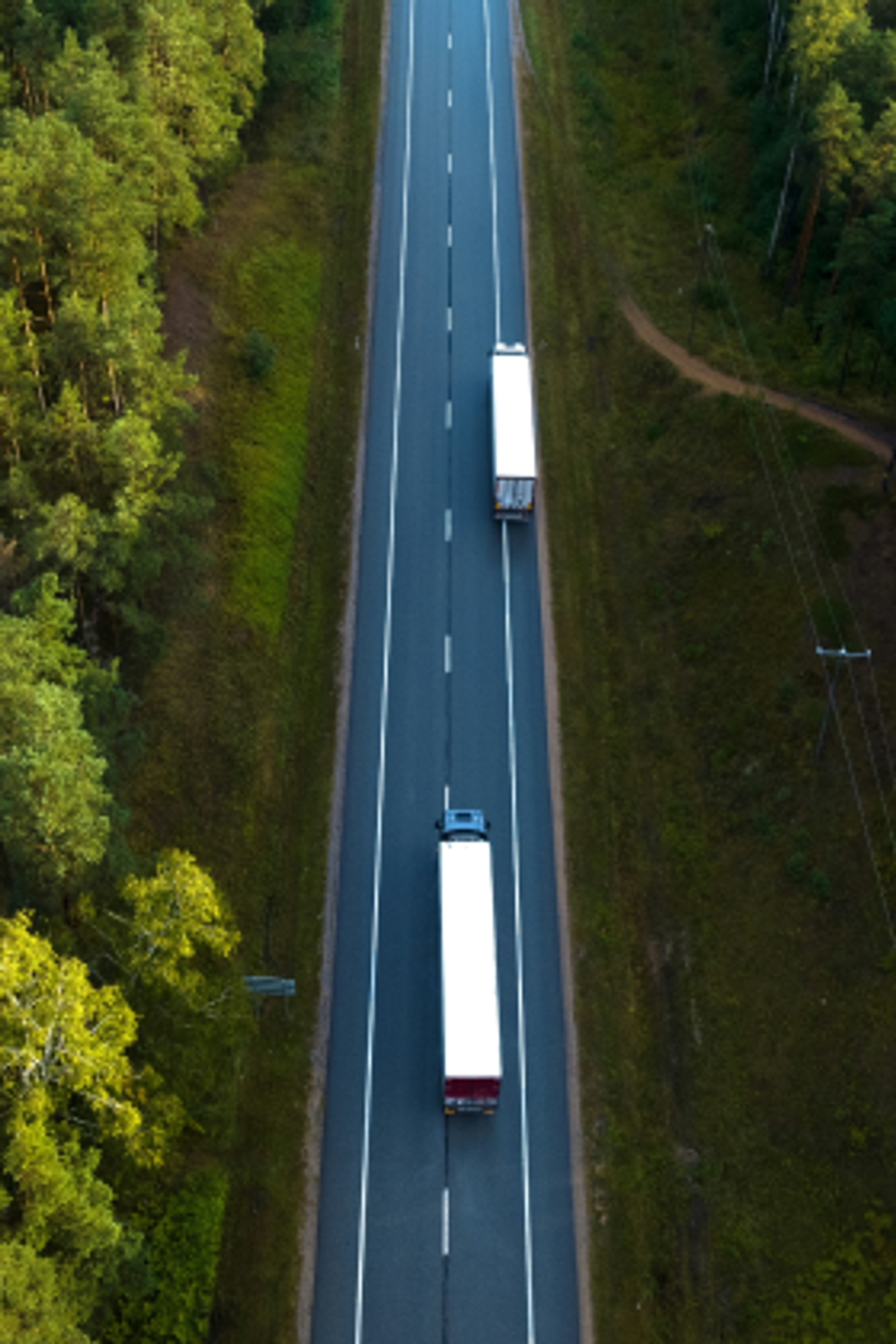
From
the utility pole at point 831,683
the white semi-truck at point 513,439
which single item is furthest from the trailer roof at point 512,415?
the utility pole at point 831,683

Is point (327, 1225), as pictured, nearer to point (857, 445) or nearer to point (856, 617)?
point (856, 617)

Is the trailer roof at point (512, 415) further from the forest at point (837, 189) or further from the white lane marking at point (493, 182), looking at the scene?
the forest at point (837, 189)

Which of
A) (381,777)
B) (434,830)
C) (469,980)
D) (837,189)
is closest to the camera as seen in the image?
(469,980)

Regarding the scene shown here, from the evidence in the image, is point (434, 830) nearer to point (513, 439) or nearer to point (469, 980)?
point (469, 980)

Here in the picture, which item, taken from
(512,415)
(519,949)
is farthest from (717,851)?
(512,415)

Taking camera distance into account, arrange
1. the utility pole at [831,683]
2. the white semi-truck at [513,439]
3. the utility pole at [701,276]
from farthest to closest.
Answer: the utility pole at [701,276] → the white semi-truck at [513,439] → the utility pole at [831,683]
